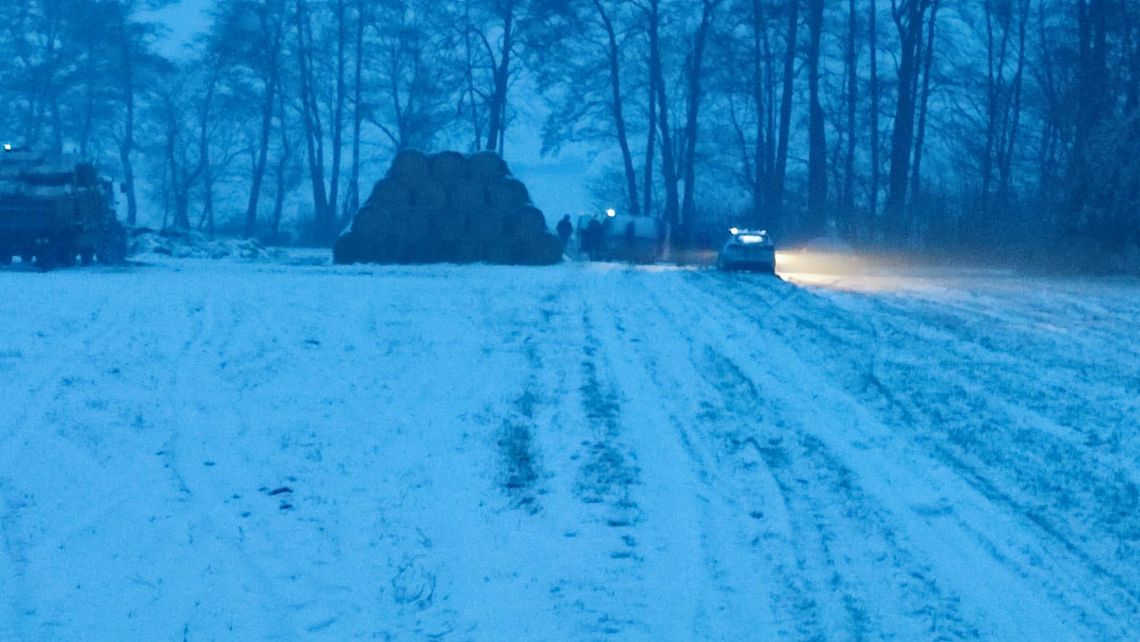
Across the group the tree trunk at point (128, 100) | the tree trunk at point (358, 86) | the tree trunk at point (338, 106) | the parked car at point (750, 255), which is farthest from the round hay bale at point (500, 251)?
the tree trunk at point (338, 106)

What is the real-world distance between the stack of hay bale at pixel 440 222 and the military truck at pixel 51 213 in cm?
575

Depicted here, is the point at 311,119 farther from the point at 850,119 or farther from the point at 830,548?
the point at 830,548

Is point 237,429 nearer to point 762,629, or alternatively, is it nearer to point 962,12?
point 762,629

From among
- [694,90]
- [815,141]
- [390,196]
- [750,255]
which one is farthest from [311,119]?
[750,255]

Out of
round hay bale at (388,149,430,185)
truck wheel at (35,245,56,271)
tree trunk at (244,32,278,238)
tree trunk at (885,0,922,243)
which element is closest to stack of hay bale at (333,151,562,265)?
round hay bale at (388,149,430,185)

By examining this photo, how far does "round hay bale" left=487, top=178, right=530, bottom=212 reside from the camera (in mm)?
35906

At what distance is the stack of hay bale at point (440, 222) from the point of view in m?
35.6

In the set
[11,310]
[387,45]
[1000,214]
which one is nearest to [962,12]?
[1000,214]

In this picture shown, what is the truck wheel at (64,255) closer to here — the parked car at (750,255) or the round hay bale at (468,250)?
the round hay bale at (468,250)

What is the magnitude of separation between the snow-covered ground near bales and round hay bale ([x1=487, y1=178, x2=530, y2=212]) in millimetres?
16429

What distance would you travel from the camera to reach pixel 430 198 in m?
35.7

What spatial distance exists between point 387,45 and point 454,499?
55.0 metres

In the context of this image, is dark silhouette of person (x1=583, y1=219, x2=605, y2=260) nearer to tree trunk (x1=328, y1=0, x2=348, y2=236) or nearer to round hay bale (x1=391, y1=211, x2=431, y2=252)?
round hay bale (x1=391, y1=211, x2=431, y2=252)

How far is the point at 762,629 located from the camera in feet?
26.7
